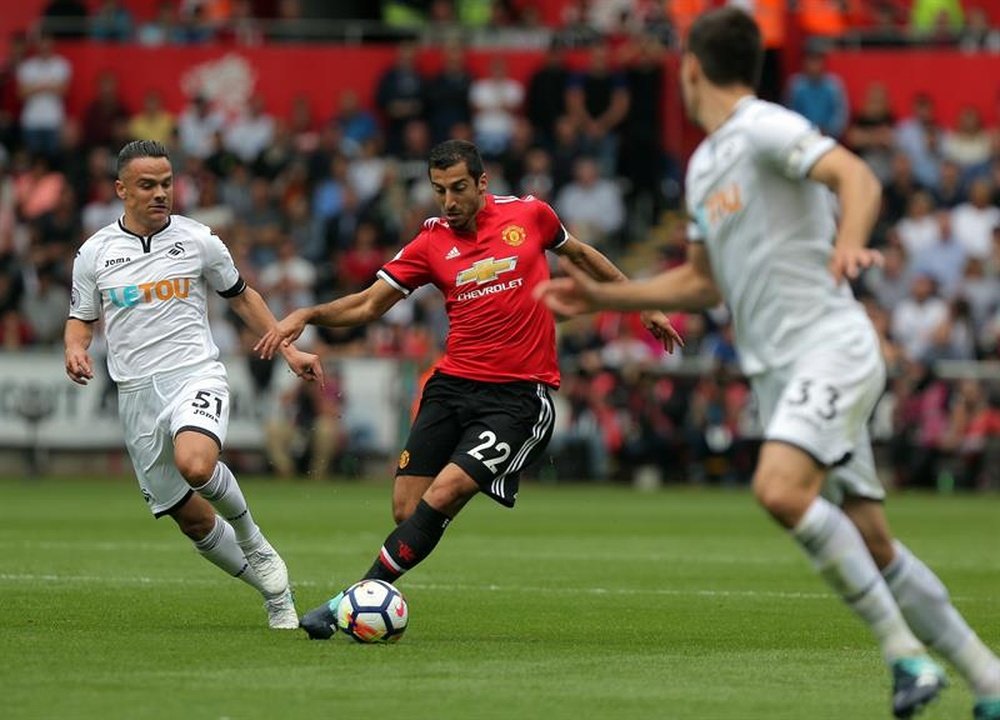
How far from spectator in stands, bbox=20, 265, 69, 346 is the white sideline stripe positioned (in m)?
15.3

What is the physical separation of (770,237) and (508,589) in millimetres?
6371

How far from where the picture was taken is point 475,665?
970cm

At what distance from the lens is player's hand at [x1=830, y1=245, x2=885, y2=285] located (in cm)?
745

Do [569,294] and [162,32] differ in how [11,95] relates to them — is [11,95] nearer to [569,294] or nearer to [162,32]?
[162,32]

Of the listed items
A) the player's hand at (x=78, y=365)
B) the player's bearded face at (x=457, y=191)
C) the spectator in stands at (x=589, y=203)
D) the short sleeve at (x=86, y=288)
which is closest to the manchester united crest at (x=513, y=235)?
the player's bearded face at (x=457, y=191)

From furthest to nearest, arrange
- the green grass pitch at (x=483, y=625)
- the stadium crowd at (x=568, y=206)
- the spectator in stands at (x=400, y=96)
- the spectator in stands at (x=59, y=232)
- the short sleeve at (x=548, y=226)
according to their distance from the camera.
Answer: the spectator in stands at (x=400, y=96) < the spectator in stands at (x=59, y=232) < the stadium crowd at (x=568, y=206) < the short sleeve at (x=548, y=226) < the green grass pitch at (x=483, y=625)

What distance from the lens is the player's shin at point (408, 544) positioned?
35.9 ft

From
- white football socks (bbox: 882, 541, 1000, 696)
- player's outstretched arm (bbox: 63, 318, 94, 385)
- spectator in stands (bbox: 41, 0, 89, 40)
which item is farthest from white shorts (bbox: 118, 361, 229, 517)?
spectator in stands (bbox: 41, 0, 89, 40)

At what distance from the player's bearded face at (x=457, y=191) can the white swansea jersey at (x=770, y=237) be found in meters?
3.36

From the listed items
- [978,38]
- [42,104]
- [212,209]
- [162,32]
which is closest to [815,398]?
[212,209]

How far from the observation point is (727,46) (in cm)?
810

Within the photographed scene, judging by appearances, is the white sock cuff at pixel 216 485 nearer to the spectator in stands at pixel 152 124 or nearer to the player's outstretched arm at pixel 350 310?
the player's outstretched arm at pixel 350 310

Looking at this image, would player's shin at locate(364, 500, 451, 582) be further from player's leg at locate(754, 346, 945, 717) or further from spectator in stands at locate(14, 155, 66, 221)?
spectator in stands at locate(14, 155, 66, 221)

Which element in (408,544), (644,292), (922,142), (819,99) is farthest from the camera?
(819,99)
